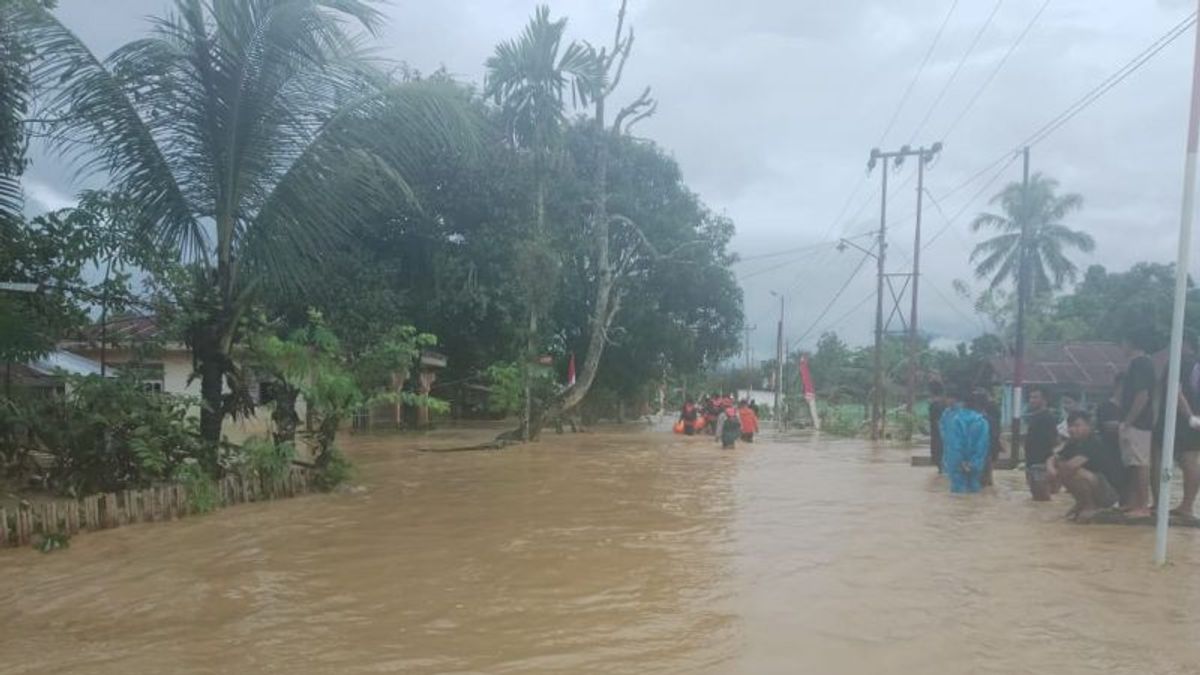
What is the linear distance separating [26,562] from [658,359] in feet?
101

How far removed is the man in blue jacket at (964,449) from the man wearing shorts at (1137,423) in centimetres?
293

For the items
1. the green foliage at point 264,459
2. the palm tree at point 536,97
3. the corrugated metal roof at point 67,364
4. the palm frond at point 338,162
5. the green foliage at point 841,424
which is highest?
the palm tree at point 536,97

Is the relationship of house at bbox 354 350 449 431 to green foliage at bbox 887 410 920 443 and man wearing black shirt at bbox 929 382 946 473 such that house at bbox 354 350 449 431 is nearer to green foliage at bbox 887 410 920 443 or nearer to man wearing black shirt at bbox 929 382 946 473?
green foliage at bbox 887 410 920 443

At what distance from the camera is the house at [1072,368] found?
109 feet

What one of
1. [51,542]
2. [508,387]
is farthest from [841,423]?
[51,542]

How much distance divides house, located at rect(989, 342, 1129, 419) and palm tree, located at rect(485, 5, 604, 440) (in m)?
16.6

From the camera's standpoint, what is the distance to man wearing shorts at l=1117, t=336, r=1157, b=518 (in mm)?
8539

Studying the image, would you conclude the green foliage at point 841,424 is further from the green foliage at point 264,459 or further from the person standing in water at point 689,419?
the green foliage at point 264,459

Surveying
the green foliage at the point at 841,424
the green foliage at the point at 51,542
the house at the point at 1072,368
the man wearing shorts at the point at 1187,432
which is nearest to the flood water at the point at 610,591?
the green foliage at the point at 51,542

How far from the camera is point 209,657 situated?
16.5ft

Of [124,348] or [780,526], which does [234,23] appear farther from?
[780,526]

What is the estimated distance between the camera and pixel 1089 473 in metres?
9.45

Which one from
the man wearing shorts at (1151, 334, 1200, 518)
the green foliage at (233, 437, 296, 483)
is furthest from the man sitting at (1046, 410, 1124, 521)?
the green foliage at (233, 437, 296, 483)

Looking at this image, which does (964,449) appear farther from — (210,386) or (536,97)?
(536,97)
